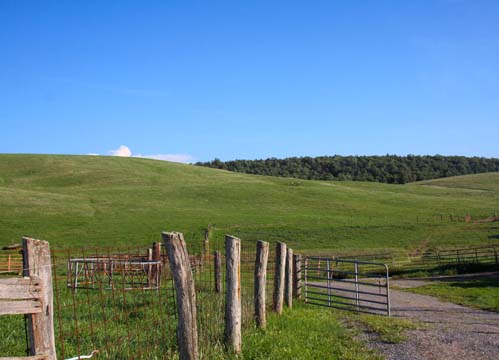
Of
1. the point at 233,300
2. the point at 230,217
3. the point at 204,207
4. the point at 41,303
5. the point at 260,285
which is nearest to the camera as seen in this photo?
the point at 41,303

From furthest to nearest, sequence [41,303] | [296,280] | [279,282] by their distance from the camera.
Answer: [296,280], [279,282], [41,303]

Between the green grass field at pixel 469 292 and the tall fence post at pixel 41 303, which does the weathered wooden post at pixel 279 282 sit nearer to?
the tall fence post at pixel 41 303

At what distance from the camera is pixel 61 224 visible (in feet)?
164

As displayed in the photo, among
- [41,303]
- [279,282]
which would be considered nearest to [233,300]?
[279,282]

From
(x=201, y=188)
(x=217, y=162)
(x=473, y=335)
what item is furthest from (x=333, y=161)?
(x=473, y=335)

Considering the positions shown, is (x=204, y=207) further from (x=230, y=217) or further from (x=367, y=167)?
(x=367, y=167)

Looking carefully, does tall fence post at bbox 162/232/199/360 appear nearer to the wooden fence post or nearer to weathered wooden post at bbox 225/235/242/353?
weathered wooden post at bbox 225/235/242/353

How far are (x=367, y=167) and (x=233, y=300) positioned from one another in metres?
141

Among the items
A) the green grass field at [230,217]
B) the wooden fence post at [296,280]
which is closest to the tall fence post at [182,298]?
the green grass field at [230,217]

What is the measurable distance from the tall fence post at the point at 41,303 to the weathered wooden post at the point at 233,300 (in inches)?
160

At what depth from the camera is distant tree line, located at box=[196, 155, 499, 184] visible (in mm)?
140000

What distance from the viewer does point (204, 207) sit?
63250mm

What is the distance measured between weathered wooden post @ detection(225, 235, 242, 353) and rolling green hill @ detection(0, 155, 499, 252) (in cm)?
3539

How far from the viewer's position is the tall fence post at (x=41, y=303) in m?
4.36
